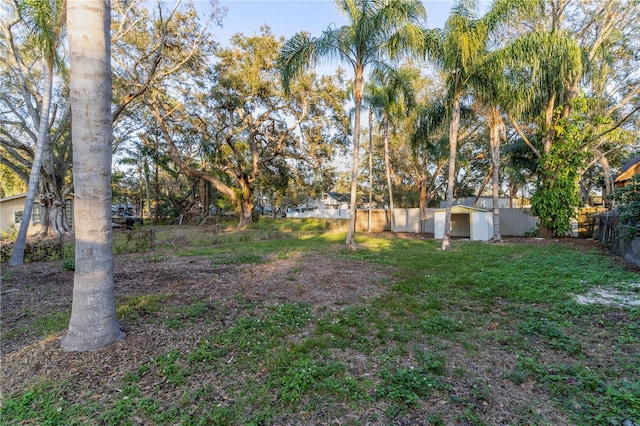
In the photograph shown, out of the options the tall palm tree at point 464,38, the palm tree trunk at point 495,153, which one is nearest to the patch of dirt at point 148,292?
the tall palm tree at point 464,38

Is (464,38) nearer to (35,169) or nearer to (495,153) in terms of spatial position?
(495,153)

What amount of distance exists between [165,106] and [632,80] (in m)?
25.1

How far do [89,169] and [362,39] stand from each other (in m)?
8.88

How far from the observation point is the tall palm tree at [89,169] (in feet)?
9.72

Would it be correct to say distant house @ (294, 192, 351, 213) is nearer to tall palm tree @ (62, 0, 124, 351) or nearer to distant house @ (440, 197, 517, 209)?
distant house @ (440, 197, 517, 209)

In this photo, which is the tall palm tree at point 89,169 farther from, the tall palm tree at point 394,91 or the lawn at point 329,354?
the tall palm tree at point 394,91

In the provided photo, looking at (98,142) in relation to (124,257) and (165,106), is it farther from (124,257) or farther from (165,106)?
(165,106)

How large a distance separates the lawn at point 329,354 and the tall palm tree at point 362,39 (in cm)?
571

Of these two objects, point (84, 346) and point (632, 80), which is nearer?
point (84, 346)

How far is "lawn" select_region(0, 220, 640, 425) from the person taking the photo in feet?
7.48

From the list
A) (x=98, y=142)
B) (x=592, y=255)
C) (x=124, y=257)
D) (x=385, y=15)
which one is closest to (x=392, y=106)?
(x=385, y=15)

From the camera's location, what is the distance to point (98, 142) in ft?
9.93

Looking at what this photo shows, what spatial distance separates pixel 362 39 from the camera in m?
9.41

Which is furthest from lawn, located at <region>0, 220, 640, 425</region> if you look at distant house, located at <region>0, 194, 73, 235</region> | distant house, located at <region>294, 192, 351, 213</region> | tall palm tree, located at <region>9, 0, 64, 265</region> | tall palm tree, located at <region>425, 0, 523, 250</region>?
distant house, located at <region>294, 192, 351, 213</region>
